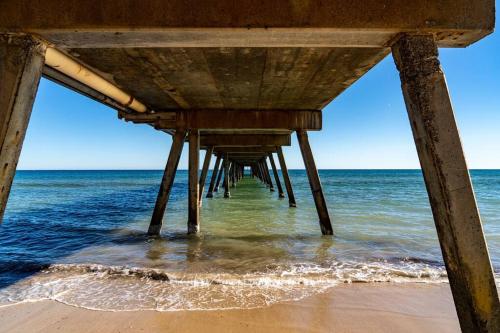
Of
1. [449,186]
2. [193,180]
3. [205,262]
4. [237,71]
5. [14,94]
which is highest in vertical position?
[237,71]

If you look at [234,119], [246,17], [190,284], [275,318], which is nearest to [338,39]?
[246,17]

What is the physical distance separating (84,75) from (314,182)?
16.1 ft

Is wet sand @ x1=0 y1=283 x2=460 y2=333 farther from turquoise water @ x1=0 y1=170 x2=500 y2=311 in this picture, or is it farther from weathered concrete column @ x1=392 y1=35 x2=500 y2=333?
weathered concrete column @ x1=392 y1=35 x2=500 y2=333

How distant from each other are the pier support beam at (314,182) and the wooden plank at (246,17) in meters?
4.76

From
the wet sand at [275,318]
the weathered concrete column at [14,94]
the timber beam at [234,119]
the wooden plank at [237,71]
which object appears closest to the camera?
the weathered concrete column at [14,94]

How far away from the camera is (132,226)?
28.5 ft

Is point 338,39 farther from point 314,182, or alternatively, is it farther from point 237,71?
point 314,182

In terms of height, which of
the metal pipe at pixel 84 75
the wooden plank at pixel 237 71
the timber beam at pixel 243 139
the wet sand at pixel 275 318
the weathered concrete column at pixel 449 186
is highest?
the timber beam at pixel 243 139

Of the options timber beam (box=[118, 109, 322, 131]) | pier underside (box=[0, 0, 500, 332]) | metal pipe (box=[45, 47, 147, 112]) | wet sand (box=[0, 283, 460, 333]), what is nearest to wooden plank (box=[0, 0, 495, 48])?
pier underside (box=[0, 0, 500, 332])

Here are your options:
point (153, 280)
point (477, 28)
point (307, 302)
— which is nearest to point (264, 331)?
point (307, 302)

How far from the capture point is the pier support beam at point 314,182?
669cm

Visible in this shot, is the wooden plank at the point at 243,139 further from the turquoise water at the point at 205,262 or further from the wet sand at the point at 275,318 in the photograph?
the wet sand at the point at 275,318

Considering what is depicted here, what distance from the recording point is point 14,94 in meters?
1.98

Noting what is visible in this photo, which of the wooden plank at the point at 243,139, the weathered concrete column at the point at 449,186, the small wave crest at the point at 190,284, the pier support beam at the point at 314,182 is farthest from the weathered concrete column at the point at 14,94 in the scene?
the wooden plank at the point at 243,139
